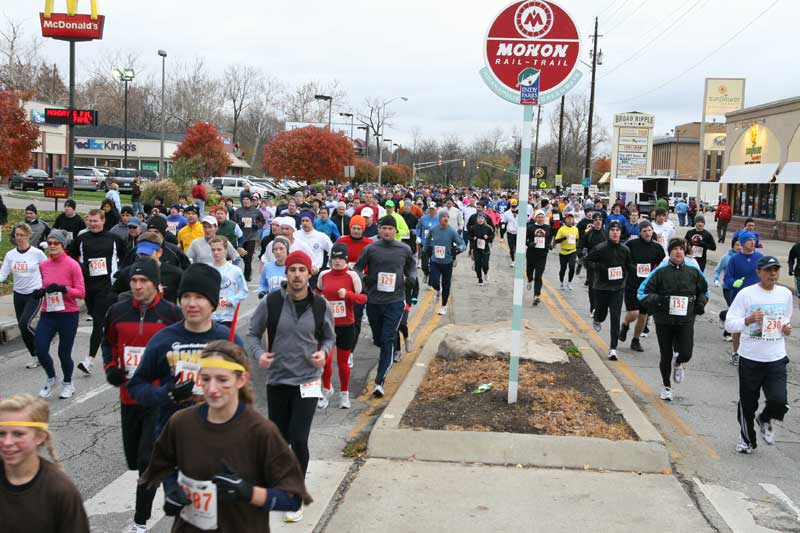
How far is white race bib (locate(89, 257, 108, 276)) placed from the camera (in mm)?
10258

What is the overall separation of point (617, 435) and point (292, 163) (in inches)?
2007

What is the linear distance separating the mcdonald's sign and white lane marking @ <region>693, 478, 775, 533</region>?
110 feet

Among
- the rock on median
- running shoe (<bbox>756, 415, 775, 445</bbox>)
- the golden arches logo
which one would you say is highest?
the golden arches logo

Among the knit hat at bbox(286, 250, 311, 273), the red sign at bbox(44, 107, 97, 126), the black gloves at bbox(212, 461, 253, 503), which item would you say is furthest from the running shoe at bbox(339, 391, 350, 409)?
the red sign at bbox(44, 107, 97, 126)

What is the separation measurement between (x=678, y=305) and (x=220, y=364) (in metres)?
6.82

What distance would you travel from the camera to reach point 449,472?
6.57m

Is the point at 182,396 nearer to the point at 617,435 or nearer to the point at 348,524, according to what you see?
the point at 348,524

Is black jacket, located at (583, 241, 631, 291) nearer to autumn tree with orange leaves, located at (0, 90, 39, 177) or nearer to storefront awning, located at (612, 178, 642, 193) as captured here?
autumn tree with orange leaves, located at (0, 90, 39, 177)

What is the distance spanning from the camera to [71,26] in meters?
34.2

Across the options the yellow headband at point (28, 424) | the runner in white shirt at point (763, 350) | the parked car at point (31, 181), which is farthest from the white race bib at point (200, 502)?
the parked car at point (31, 181)

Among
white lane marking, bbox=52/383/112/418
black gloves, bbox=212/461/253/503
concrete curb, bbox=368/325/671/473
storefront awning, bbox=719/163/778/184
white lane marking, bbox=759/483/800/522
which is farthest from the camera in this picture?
storefront awning, bbox=719/163/778/184

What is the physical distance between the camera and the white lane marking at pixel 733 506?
5680mm

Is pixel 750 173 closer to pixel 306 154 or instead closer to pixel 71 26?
pixel 306 154

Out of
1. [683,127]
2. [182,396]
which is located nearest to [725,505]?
[182,396]
